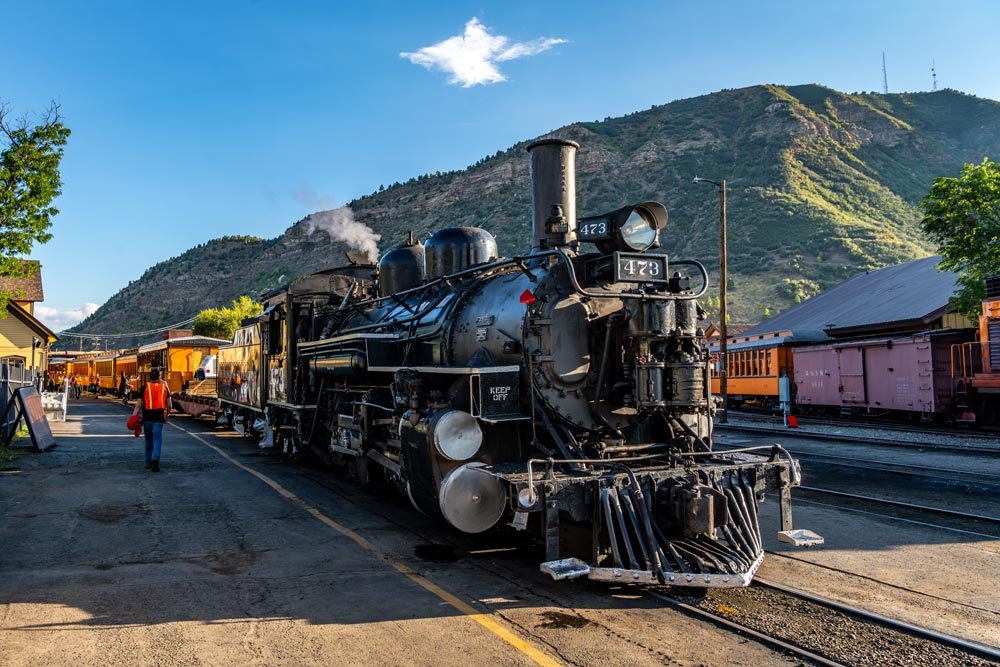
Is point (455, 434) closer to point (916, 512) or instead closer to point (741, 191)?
point (916, 512)

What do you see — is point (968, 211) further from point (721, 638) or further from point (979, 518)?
point (721, 638)

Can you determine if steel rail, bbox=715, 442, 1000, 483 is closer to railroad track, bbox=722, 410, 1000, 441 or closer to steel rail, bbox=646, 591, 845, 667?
railroad track, bbox=722, 410, 1000, 441

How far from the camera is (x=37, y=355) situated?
3419cm

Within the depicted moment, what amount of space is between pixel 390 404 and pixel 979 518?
6599mm

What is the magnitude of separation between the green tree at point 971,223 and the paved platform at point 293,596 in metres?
20.8

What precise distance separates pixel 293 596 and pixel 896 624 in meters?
4.01

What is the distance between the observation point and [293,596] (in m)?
5.06

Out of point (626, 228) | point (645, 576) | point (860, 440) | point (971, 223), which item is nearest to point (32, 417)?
point (626, 228)

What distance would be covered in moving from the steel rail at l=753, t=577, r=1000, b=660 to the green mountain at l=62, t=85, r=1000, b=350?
1879 inches

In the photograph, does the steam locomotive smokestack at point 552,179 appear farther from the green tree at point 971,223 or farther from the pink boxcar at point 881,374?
the green tree at point 971,223

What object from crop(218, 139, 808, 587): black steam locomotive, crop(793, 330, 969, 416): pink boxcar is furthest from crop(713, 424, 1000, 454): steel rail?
crop(218, 139, 808, 587): black steam locomotive

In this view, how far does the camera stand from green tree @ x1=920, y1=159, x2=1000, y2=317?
2112 cm

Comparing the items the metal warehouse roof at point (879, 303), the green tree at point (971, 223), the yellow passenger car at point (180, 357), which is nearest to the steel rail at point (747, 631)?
the green tree at point (971, 223)

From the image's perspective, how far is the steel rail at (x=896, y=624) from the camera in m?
4.06
